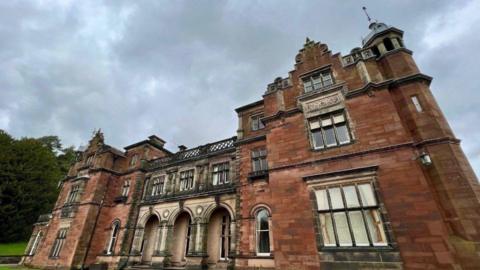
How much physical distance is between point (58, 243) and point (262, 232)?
849 inches

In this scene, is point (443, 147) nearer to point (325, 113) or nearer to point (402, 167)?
point (402, 167)

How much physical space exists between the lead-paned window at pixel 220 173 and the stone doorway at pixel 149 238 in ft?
24.8

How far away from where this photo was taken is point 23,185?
3347 centimetres

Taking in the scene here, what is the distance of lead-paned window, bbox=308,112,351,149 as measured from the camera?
36.3 ft

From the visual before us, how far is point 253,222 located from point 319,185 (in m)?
5.08

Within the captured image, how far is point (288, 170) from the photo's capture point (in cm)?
1151

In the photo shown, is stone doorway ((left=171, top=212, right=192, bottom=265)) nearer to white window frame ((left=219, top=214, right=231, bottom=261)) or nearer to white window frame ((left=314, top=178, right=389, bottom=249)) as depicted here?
white window frame ((left=219, top=214, right=231, bottom=261))

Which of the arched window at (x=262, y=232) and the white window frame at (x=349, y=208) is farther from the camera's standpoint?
the arched window at (x=262, y=232)

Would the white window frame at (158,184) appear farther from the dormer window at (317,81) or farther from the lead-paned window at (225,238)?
the dormer window at (317,81)

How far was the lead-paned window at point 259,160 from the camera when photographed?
15326 mm

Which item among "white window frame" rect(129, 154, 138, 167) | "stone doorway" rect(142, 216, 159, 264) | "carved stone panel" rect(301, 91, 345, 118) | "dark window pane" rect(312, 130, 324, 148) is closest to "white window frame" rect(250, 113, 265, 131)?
"carved stone panel" rect(301, 91, 345, 118)

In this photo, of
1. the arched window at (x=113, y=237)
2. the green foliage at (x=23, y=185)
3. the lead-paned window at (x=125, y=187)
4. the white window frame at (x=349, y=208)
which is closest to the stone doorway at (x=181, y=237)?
the arched window at (x=113, y=237)

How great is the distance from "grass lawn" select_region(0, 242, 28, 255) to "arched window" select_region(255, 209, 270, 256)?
3335 cm

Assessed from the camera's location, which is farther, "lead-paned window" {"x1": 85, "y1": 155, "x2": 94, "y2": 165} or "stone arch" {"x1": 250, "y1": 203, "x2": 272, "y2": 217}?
"lead-paned window" {"x1": 85, "y1": 155, "x2": 94, "y2": 165}
